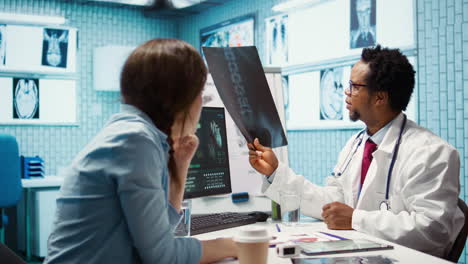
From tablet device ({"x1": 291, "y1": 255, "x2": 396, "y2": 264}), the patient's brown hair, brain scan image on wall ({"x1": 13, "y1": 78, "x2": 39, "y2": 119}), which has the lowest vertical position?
tablet device ({"x1": 291, "y1": 255, "x2": 396, "y2": 264})

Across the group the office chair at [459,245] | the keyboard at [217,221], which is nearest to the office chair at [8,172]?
the keyboard at [217,221]

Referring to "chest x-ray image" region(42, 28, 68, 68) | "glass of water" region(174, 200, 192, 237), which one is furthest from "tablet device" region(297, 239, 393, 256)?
"chest x-ray image" region(42, 28, 68, 68)

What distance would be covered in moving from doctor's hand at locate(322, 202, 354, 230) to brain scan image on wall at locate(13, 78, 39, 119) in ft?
14.8

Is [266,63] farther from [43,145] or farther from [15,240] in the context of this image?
[15,240]

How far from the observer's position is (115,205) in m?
1.00

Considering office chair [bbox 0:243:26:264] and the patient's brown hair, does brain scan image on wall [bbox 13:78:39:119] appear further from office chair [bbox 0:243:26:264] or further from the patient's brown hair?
Result: the patient's brown hair

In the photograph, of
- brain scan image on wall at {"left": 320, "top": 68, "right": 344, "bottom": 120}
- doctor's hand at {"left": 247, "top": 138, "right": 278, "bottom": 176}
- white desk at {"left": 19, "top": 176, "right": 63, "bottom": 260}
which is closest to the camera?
doctor's hand at {"left": 247, "top": 138, "right": 278, "bottom": 176}

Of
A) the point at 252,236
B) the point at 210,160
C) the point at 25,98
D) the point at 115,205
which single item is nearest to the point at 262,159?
the point at 210,160

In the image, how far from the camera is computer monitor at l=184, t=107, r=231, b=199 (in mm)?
1856

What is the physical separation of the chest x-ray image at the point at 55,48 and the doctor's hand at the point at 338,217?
15.1 feet

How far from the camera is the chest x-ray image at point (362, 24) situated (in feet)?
12.8

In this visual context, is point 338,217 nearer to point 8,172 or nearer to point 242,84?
point 242,84

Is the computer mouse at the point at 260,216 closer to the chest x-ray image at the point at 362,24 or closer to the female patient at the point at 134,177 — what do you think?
the female patient at the point at 134,177

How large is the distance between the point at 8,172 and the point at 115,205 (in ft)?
10.5
